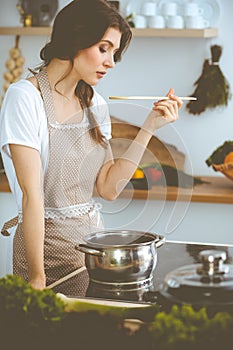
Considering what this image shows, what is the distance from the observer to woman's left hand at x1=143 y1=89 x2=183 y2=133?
182 centimetres

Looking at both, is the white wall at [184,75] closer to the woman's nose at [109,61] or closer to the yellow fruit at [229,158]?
the yellow fruit at [229,158]

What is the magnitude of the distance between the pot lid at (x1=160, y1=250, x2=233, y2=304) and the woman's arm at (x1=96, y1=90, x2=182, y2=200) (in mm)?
763

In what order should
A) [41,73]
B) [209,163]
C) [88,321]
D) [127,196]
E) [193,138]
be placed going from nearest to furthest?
1. [88,321]
2. [127,196]
3. [41,73]
4. [209,163]
5. [193,138]

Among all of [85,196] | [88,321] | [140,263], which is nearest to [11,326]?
[88,321]

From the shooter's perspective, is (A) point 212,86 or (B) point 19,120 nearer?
(B) point 19,120

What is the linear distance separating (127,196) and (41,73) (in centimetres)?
44

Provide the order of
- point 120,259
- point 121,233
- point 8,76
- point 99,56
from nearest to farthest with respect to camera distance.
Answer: point 120,259
point 121,233
point 99,56
point 8,76

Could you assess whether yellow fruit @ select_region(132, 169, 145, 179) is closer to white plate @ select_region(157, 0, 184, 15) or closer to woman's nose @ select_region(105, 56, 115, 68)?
white plate @ select_region(157, 0, 184, 15)

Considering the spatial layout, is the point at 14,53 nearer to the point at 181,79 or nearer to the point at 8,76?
the point at 8,76

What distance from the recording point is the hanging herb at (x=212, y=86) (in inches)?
138

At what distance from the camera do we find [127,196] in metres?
1.85

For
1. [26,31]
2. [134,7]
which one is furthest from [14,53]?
[134,7]

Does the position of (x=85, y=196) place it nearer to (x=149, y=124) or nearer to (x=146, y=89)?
(x=149, y=124)

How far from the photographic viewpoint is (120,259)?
1545mm
